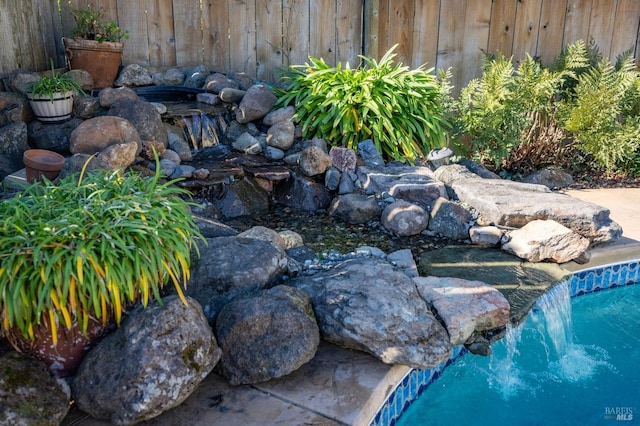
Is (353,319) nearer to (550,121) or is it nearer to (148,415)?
(148,415)

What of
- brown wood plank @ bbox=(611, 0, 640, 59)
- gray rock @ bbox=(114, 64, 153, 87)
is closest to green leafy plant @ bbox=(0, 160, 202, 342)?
gray rock @ bbox=(114, 64, 153, 87)

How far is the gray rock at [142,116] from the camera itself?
426 cm

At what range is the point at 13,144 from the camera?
12.7 feet

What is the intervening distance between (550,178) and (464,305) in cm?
Answer: 325

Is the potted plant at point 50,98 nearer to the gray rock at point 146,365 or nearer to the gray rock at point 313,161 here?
the gray rock at point 313,161

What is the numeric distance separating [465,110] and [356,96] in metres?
1.19

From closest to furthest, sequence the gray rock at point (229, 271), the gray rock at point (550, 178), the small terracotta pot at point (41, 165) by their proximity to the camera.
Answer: the gray rock at point (229, 271)
the small terracotta pot at point (41, 165)
the gray rock at point (550, 178)

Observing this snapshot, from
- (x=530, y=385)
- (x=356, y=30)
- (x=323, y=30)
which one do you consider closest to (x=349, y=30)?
(x=356, y=30)

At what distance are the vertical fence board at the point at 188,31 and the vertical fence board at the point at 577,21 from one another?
13.4 feet

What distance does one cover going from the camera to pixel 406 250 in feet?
11.6

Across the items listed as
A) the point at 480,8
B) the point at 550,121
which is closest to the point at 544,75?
the point at 550,121

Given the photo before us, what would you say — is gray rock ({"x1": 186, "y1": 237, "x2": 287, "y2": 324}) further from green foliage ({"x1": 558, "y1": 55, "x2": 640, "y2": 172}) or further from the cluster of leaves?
green foliage ({"x1": 558, "y1": 55, "x2": 640, "y2": 172})

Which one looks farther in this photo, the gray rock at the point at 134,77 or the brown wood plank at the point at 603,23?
the brown wood plank at the point at 603,23

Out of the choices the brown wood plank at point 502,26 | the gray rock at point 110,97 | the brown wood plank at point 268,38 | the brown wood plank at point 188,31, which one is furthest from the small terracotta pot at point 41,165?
the brown wood plank at point 502,26
